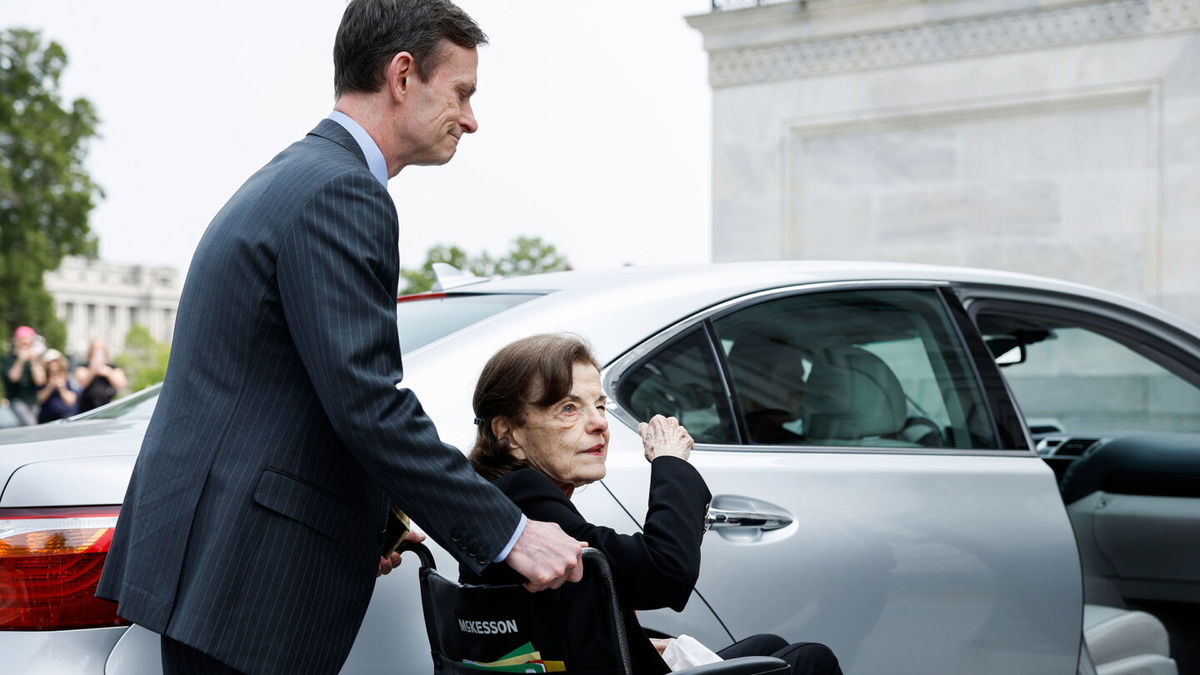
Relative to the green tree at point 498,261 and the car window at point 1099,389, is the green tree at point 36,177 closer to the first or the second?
the green tree at point 498,261

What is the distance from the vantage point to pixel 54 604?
84.5 inches

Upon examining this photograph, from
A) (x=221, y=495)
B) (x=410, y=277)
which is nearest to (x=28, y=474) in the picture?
(x=221, y=495)

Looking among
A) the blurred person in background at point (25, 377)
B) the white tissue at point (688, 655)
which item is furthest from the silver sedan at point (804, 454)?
the blurred person in background at point (25, 377)

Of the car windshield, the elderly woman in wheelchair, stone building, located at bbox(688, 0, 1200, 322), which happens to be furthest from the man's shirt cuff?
stone building, located at bbox(688, 0, 1200, 322)

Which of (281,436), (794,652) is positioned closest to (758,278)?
(794,652)

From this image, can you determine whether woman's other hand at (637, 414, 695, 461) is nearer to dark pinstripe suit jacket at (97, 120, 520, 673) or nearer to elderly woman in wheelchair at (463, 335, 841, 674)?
elderly woman in wheelchair at (463, 335, 841, 674)

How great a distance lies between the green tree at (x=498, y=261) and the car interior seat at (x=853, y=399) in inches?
443

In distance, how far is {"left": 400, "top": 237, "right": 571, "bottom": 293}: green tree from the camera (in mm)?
15758

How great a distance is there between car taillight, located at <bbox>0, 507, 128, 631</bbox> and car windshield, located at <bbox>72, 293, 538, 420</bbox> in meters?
0.60

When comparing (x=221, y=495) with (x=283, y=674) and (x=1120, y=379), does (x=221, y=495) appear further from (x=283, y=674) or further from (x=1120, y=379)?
(x=1120, y=379)

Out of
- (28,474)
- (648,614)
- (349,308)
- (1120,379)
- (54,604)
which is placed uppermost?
(349,308)

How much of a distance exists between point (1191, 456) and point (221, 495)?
348cm

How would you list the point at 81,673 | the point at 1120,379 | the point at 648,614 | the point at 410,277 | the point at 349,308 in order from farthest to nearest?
the point at 410,277 < the point at 1120,379 < the point at 648,614 < the point at 81,673 < the point at 349,308

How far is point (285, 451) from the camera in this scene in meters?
1.92
